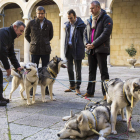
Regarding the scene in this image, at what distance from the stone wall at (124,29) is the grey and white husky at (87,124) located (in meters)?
16.3

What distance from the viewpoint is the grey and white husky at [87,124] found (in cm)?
251

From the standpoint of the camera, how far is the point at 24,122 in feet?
10.5

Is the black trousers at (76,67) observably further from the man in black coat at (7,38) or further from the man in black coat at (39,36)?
the man in black coat at (7,38)

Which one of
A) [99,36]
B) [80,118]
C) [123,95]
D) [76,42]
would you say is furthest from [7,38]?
[123,95]

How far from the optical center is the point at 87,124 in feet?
8.31

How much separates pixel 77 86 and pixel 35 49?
4.89 feet

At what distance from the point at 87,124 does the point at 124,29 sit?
1741 cm

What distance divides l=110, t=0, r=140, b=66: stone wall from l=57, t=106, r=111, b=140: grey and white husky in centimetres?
1631

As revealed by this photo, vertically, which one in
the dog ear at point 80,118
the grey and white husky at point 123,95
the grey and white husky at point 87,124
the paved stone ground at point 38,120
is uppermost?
the grey and white husky at point 123,95

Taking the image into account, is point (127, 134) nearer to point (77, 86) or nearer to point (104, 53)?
point (104, 53)

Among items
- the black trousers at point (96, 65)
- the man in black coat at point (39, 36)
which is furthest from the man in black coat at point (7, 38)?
the black trousers at point (96, 65)

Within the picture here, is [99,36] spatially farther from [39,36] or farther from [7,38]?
[7,38]

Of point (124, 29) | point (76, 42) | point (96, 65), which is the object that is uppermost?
point (124, 29)

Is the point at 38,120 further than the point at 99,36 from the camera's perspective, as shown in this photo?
No
